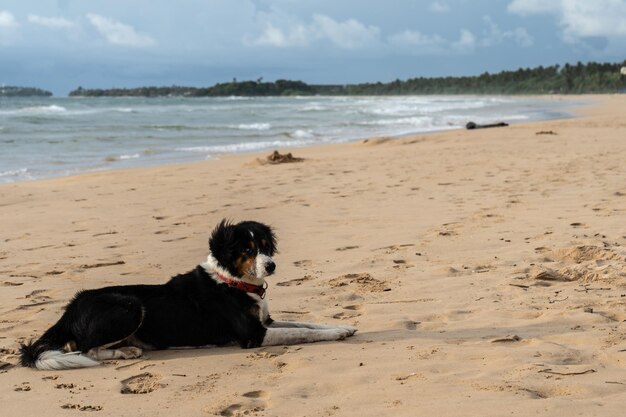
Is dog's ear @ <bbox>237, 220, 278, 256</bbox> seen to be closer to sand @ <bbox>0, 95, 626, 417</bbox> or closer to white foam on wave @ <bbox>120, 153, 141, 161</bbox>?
sand @ <bbox>0, 95, 626, 417</bbox>

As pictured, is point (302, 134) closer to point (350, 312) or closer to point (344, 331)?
point (350, 312)

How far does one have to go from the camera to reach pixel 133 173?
49.5ft

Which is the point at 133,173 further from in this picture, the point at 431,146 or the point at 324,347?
the point at 324,347

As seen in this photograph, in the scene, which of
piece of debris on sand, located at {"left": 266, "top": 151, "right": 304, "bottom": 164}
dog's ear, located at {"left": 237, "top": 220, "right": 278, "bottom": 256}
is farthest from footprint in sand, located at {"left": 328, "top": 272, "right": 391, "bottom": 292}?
piece of debris on sand, located at {"left": 266, "top": 151, "right": 304, "bottom": 164}

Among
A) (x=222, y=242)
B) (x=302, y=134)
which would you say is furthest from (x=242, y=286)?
(x=302, y=134)

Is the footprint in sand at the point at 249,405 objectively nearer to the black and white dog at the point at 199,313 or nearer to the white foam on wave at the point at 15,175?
the black and white dog at the point at 199,313

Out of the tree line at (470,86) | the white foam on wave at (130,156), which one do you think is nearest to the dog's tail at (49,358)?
the white foam on wave at (130,156)

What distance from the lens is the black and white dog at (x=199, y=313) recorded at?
4.81 meters

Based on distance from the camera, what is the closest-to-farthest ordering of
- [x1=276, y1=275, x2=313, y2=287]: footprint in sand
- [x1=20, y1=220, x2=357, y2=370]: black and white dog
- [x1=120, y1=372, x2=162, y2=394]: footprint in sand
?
[x1=120, y1=372, x2=162, y2=394]: footprint in sand < [x1=20, y1=220, x2=357, y2=370]: black and white dog < [x1=276, y1=275, x2=313, y2=287]: footprint in sand

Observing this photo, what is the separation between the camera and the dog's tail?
4.55 m

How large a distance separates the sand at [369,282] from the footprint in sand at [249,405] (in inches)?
0.5

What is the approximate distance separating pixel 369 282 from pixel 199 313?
1.81 meters

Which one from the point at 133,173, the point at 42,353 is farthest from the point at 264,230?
the point at 133,173

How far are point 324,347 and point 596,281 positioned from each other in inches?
98.9
